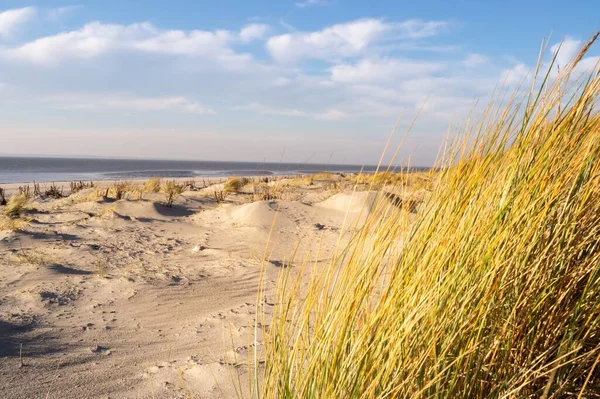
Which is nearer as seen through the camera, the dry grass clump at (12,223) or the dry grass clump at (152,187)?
the dry grass clump at (12,223)

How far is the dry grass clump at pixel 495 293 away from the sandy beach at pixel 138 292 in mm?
313

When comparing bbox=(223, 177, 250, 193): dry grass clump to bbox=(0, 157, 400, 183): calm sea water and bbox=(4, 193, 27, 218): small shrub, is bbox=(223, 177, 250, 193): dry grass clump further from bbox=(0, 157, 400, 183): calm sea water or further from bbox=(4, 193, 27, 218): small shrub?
bbox=(4, 193, 27, 218): small shrub

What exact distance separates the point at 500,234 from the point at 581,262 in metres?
0.34

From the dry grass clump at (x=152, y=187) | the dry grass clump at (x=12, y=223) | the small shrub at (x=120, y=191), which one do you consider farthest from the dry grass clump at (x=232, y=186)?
the dry grass clump at (x=12, y=223)

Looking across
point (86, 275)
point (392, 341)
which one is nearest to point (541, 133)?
point (392, 341)

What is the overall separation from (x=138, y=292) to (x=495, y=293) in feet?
15.0

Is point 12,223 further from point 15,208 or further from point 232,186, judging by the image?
point 232,186

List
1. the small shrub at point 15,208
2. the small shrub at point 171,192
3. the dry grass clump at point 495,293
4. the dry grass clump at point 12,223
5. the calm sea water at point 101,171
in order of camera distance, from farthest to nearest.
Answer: the calm sea water at point 101,171
the small shrub at point 171,192
the small shrub at point 15,208
the dry grass clump at point 12,223
the dry grass clump at point 495,293

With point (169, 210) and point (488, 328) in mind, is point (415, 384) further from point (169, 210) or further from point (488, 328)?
point (169, 210)

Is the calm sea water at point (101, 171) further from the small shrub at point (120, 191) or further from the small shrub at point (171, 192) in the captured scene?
the small shrub at point (120, 191)

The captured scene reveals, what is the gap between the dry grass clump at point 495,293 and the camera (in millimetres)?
1392

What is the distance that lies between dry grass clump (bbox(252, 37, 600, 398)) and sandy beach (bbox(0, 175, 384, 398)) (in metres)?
0.31

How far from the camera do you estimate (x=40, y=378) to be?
319 cm

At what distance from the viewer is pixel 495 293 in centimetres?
139
